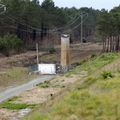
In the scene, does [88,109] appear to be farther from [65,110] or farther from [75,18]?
[75,18]

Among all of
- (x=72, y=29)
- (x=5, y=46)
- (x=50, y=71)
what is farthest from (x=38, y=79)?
(x=72, y=29)

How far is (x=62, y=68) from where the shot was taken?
3609cm

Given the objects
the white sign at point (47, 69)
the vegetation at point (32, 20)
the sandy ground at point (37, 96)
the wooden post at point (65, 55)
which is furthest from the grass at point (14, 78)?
the vegetation at point (32, 20)

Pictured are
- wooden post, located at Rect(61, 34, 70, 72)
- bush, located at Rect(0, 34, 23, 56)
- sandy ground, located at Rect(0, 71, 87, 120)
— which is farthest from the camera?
bush, located at Rect(0, 34, 23, 56)

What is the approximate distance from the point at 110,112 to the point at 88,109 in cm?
73

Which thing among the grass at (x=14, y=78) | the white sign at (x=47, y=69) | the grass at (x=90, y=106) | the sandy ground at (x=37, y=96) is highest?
the grass at (x=90, y=106)

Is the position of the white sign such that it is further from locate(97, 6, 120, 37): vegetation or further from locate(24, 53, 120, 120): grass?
locate(97, 6, 120, 37): vegetation

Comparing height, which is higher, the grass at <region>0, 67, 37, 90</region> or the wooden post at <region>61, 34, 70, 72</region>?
the wooden post at <region>61, 34, 70, 72</region>

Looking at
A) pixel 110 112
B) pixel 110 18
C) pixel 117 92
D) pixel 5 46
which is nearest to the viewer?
pixel 110 112

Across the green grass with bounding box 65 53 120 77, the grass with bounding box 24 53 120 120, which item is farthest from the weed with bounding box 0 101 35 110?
the green grass with bounding box 65 53 120 77

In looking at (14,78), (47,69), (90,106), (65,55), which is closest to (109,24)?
(65,55)

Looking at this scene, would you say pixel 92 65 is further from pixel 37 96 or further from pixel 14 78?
pixel 37 96

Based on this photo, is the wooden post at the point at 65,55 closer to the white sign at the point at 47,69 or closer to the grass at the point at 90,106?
the white sign at the point at 47,69

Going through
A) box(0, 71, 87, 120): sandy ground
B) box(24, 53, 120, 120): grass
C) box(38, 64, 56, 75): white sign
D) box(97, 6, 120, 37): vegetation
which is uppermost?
box(97, 6, 120, 37): vegetation
